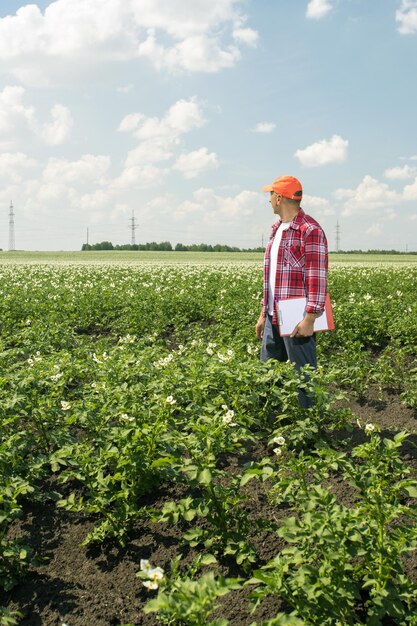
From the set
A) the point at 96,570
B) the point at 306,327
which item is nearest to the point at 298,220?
the point at 306,327

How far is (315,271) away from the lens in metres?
4.70

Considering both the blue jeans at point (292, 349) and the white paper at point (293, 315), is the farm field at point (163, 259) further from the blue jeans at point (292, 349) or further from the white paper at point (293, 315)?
the white paper at point (293, 315)

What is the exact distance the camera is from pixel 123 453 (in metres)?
3.59

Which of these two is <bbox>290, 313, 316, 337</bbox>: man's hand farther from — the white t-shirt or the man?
the white t-shirt

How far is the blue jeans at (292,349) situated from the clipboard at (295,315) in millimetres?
149

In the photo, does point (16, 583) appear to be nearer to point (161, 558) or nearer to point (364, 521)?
point (161, 558)

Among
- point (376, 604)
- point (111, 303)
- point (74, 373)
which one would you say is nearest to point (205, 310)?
point (111, 303)

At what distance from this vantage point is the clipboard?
481 cm

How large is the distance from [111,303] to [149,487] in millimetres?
7913

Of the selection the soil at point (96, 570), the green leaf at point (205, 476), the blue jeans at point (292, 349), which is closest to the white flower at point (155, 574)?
A: the green leaf at point (205, 476)

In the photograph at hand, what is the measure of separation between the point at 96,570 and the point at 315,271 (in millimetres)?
2823

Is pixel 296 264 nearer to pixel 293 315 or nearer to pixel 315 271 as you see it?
pixel 315 271

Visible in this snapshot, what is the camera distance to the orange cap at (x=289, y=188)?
15.8ft

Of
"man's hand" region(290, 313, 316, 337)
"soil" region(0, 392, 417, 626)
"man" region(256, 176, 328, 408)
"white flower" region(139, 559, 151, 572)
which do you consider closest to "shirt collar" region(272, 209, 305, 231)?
"man" region(256, 176, 328, 408)
